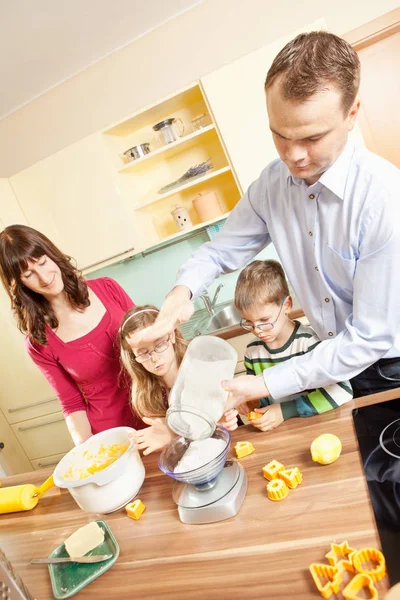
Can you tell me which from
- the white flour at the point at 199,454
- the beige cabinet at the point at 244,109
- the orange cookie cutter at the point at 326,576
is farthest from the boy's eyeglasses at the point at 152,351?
the beige cabinet at the point at 244,109

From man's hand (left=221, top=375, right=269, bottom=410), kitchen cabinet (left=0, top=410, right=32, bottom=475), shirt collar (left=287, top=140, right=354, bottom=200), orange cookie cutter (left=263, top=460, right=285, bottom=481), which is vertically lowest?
kitchen cabinet (left=0, top=410, right=32, bottom=475)

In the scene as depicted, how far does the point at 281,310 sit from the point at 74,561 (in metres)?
0.78

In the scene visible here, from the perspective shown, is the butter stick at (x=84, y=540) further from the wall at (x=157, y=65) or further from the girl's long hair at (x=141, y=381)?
the wall at (x=157, y=65)

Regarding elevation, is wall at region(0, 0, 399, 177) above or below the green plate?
above

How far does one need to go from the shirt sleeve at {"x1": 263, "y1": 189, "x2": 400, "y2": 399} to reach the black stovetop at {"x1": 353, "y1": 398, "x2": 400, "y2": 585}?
0.35 feet

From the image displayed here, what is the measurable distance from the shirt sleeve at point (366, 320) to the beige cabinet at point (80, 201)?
1850 millimetres

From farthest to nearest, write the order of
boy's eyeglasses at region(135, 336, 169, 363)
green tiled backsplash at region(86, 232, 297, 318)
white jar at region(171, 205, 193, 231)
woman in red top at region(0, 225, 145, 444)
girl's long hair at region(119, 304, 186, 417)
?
green tiled backsplash at region(86, 232, 297, 318) → white jar at region(171, 205, 193, 231) → woman in red top at region(0, 225, 145, 444) → girl's long hair at region(119, 304, 186, 417) → boy's eyeglasses at region(135, 336, 169, 363)

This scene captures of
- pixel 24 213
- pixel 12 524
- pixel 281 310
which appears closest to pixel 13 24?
pixel 24 213

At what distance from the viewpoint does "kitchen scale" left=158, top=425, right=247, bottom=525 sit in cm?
82

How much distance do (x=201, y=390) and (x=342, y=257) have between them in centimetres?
43

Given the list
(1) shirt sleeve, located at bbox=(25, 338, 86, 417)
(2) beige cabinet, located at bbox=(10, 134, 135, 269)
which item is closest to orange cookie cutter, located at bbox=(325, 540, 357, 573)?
(1) shirt sleeve, located at bbox=(25, 338, 86, 417)

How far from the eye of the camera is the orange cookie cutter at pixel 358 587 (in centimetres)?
56

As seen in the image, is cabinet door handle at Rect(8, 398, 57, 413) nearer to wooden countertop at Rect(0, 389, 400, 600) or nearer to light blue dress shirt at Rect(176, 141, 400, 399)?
wooden countertop at Rect(0, 389, 400, 600)

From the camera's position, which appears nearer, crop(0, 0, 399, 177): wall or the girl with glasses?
the girl with glasses
